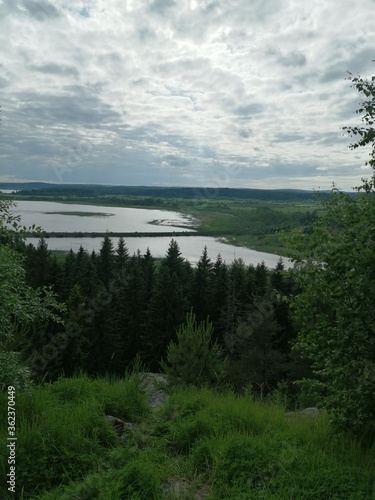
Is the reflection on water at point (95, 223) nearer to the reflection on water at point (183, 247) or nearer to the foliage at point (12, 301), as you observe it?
the reflection on water at point (183, 247)

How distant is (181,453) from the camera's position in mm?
4590

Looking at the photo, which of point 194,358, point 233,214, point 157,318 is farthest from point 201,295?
point 233,214

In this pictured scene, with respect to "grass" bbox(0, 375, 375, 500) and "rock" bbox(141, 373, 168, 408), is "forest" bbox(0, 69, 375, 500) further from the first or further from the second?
"rock" bbox(141, 373, 168, 408)

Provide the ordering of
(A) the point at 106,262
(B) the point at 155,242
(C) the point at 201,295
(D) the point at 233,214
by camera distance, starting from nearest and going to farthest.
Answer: (C) the point at 201,295
(A) the point at 106,262
(B) the point at 155,242
(D) the point at 233,214

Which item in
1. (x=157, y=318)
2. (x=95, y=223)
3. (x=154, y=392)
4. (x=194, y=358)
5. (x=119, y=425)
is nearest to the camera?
(x=119, y=425)

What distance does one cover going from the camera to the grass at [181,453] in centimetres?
372

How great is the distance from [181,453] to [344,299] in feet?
8.53

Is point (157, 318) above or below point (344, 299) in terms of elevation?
below

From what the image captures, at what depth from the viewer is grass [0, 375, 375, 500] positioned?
372 centimetres

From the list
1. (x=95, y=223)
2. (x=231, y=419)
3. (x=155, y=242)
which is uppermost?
(x=231, y=419)

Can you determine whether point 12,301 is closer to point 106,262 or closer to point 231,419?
point 231,419

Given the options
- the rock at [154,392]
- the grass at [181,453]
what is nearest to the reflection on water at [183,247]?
the rock at [154,392]

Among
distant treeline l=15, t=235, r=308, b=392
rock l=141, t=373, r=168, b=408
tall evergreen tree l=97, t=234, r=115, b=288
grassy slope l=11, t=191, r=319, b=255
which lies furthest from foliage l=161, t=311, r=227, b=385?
grassy slope l=11, t=191, r=319, b=255

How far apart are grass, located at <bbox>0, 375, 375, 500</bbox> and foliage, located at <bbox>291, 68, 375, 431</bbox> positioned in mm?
546
